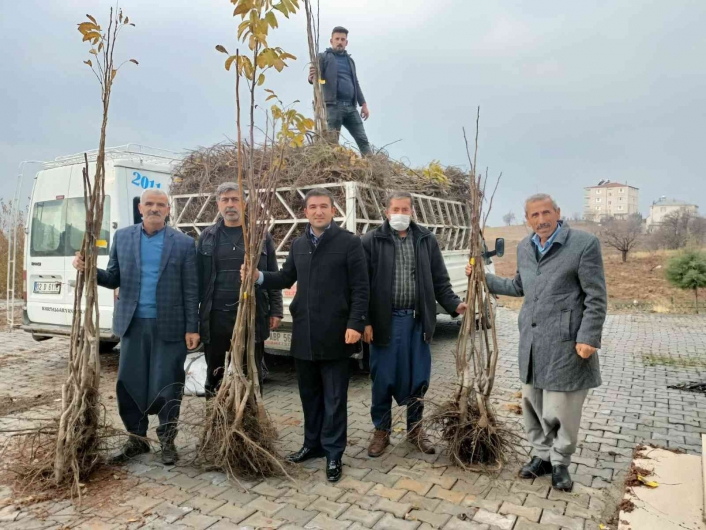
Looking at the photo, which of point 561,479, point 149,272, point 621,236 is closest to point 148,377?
point 149,272

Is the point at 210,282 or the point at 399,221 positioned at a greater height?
the point at 399,221

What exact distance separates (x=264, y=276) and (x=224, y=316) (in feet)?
1.54

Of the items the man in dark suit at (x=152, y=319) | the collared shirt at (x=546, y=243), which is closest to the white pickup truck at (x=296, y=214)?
the collared shirt at (x=546, y=243)

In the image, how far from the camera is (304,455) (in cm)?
353

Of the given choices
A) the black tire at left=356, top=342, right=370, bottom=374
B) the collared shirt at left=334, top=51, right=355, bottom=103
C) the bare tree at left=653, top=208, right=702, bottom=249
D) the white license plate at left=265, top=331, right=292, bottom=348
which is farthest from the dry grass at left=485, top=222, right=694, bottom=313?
the white license plate at left=265, top=331, right=292, bottom=348

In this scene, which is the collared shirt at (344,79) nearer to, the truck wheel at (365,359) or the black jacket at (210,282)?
the truck wheel at (365,359)

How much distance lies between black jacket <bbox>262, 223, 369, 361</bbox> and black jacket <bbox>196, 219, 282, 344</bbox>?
44cm

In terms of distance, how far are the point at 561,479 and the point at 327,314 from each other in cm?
172

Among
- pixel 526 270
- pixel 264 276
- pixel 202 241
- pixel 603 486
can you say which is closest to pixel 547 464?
pixel 603 486

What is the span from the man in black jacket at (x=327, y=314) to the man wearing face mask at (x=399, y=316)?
A: 0.72ft

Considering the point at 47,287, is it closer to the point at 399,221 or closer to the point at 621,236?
the point at 399,221

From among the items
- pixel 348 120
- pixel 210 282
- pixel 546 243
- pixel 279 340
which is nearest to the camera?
pixel 546 243

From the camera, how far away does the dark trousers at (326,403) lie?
3.35 metres

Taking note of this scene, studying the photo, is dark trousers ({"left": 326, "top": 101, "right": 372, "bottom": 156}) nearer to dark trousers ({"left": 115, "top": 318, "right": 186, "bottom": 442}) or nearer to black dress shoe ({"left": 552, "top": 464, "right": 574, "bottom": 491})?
dark trousers ({"left": 115, "top": 318, "right": 186, "bottom": 442})
